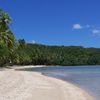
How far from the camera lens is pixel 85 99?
18359 millimetres

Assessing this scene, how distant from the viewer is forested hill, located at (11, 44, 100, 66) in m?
141

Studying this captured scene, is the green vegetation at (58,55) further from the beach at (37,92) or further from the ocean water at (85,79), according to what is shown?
the beach at (37,92)

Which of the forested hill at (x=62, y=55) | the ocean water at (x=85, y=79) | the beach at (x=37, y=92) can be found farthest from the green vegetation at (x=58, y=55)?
the beach at (x=37, y=92)

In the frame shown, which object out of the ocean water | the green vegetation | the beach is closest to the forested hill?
the green vegetation

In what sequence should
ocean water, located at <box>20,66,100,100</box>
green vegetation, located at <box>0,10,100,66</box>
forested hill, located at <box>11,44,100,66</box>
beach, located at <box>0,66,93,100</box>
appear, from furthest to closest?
forested hill, located at <box>11,44,100,66</box>
green vegetation, located at <box>0,10,100,66</box>
ocean water, located at <box>20,66,100,100</box>
beach, located at <box>0,66,93,100</box>

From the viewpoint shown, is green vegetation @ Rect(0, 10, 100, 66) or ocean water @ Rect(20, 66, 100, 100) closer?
ocean water @ Rect(20, 66, 100, 100)

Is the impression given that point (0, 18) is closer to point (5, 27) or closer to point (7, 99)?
point (5, 27)

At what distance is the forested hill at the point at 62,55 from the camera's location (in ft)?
461

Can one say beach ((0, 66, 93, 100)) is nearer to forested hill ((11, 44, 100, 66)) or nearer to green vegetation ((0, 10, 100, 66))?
green vegetation ((0, 10, 100, 66))

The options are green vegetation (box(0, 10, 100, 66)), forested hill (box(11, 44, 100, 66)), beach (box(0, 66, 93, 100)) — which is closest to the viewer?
beach (box(0, 66, 93, 100))

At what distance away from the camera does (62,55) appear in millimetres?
163875

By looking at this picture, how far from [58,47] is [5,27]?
127 m

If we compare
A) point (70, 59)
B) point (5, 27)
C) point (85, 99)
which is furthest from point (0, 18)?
point (70, 59)

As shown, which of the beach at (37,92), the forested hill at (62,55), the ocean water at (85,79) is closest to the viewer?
the beach at (37,92)
